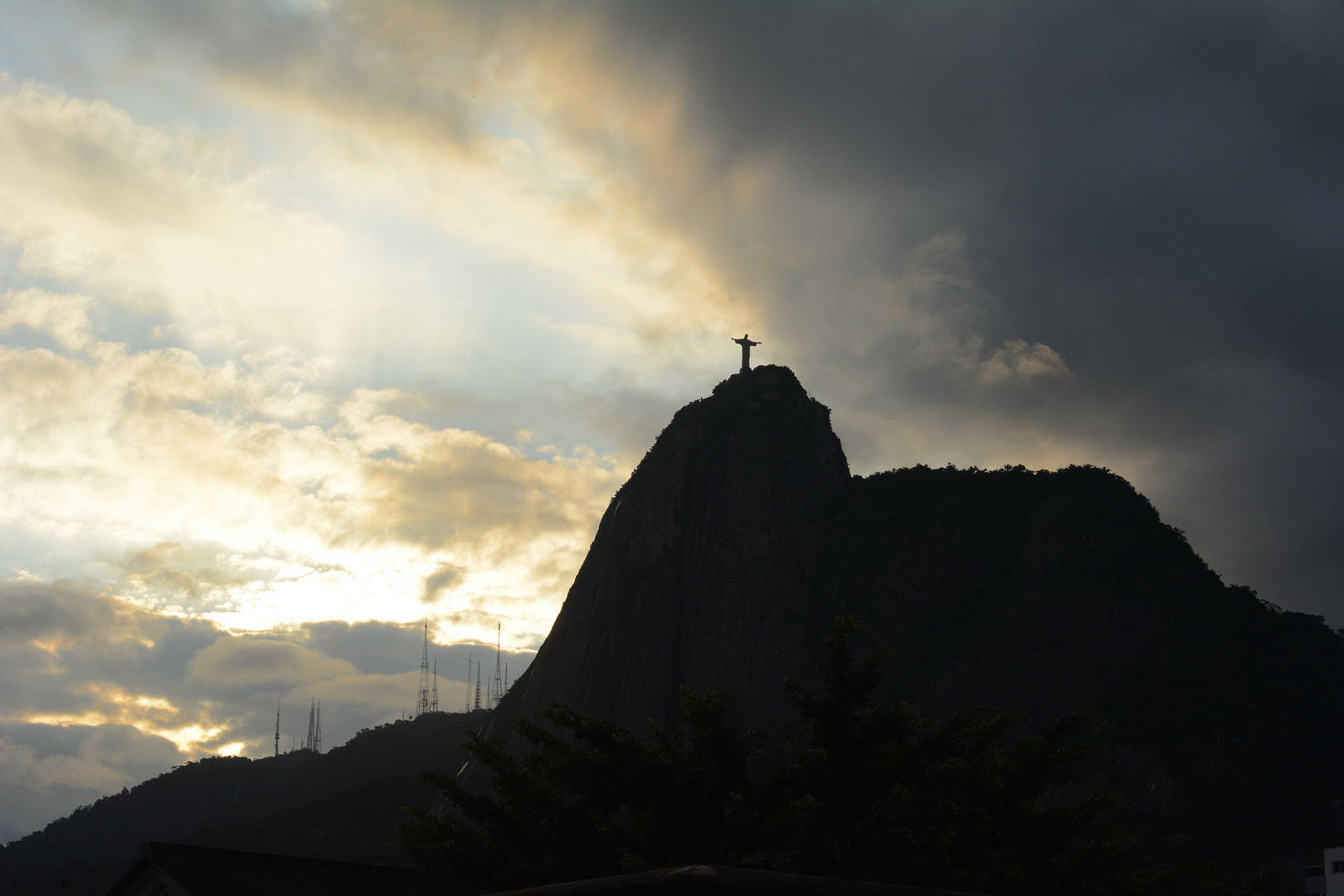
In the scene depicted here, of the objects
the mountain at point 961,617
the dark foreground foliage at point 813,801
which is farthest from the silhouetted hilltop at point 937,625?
the dark foreground foliage at point 813,801

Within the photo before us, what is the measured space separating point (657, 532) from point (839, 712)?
8124 centimetres

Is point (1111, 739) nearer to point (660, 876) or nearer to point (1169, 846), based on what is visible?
point (1169, 846)

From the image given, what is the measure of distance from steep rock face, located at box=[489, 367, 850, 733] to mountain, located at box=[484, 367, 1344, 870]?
0.67ft

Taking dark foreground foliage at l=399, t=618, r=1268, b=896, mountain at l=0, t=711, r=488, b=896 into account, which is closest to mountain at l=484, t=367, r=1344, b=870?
mountain at l=0, t=711, r=488, b=896

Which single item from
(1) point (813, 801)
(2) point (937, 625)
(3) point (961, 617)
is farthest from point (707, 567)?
(1) point (813, 801)

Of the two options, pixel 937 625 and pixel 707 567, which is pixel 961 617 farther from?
pixel 707 567

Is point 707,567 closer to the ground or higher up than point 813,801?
higher up

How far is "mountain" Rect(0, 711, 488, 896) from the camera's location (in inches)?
4171

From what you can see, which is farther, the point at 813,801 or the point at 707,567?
the point at 707,567

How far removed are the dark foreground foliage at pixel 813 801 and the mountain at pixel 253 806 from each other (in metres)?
90.0

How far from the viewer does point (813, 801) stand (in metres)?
15.8

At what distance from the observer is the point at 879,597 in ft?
294

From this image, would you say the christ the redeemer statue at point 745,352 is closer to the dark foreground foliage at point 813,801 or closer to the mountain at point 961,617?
the mountain at point 961,617

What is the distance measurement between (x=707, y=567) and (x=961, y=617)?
22.4 metres
